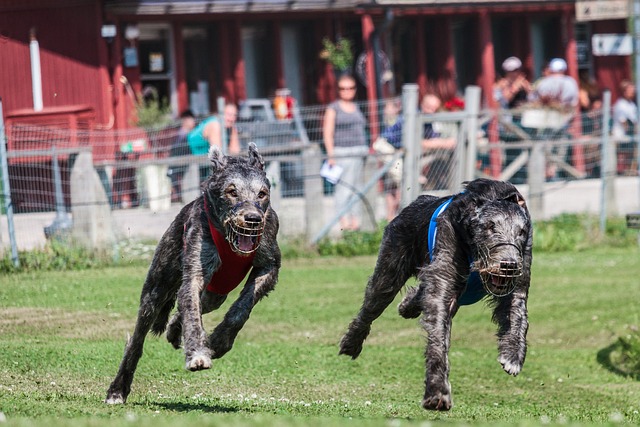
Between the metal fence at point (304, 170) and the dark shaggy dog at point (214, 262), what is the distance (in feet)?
17.8

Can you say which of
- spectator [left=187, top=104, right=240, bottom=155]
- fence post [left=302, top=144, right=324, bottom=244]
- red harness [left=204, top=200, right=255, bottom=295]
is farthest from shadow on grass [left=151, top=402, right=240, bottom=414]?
fence post [left=302, top=144, right=324, bottom=244]

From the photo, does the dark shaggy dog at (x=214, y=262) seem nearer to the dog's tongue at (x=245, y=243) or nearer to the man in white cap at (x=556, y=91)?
the dog's tongue at (x=245, y=243)

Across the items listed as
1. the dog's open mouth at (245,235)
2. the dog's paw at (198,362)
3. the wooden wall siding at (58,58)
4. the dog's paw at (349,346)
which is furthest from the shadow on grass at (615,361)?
the wooden wall siding at (58,58)

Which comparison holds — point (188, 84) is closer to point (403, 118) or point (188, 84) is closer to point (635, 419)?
point (403, 118)

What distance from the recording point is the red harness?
297 inches

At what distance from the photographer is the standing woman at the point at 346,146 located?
15.7 metres

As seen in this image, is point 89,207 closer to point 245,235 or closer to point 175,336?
point 175,336

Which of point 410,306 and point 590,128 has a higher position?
point 590,128

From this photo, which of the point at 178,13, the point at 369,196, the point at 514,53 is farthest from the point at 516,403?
the point at 514,53

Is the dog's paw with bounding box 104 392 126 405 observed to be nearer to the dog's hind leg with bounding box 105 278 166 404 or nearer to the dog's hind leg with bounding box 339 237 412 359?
the dog's hind leg with bounding box 105 278 166 404

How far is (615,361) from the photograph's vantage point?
35.9 ft

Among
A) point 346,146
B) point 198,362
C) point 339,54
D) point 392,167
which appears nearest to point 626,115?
point 339,54

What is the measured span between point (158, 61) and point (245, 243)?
14.5 metres

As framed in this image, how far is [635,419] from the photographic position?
8031 millimetres
